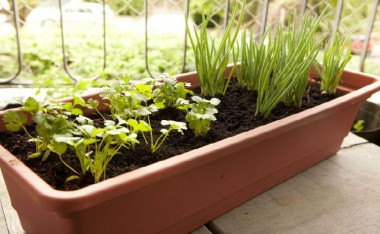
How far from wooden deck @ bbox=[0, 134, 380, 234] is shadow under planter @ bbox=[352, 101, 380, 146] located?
334 mm

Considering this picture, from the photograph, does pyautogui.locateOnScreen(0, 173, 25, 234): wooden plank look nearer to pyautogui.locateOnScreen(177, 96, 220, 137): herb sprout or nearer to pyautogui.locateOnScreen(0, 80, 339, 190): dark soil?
pyautogui.locateOnScreen(0, 80, 339, 190): dark soil

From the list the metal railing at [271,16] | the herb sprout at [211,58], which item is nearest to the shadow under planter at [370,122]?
the metal railing at [271,16]

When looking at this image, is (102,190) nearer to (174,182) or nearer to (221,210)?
(174,182)

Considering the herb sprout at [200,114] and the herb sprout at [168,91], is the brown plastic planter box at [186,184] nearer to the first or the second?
the herb sprout at [200,114]

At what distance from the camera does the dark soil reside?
0.80 metres

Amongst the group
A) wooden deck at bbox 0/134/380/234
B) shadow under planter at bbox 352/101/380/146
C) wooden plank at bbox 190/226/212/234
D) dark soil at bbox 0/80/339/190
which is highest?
dark soil at bbox 0/80/339/190

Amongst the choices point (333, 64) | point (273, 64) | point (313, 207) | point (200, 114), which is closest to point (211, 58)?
point (273, 64)

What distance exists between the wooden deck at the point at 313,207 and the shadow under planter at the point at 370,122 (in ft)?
1.09

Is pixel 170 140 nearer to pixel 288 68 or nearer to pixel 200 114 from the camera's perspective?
pixel 200 114

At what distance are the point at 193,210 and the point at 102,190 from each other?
0.32 meters

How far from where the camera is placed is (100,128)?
0.82 meters

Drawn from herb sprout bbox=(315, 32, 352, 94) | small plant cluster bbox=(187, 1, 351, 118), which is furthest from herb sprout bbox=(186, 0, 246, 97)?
herb sprout bbox=(315, 32, 352, 94)

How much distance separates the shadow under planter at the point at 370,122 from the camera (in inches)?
64.0

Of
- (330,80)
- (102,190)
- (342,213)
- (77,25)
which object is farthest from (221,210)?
(77,25)
